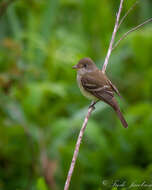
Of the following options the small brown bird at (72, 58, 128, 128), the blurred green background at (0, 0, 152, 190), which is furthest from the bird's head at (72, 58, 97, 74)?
the blurred green background at (0, 0, 152, 190)

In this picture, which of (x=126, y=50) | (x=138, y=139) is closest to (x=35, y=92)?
(x=138, y=139)

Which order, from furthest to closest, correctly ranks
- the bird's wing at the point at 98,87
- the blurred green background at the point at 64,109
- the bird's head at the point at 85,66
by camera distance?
the bird's head at the point at 85,66 < the blurred green background at the point at 64,109 < the bird's wing at the point at 98,87

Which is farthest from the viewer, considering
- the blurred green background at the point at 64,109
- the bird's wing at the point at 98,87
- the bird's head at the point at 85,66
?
the bird's head at the point at 85,66

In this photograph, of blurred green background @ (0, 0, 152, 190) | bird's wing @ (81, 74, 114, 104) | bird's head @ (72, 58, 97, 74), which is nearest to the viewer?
bird's wing @ (81, 74, 114, 104)

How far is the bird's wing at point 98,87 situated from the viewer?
4875mm

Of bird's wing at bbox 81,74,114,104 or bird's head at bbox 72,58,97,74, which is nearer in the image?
bird's wing at bbox 81,74,114,104

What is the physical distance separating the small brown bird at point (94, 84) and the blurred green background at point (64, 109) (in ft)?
1.33

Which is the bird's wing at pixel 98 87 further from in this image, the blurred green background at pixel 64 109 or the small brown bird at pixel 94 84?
the blurred green background at pixel 64 109

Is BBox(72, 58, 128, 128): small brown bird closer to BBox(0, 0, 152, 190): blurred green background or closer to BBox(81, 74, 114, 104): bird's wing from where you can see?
BBox(81, 74, 114, 104): bird's wing

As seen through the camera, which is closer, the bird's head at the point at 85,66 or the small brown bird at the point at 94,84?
the small brown bird at the point at 94,84

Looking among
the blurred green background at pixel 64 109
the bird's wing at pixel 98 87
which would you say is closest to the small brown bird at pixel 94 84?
the bird's wing at pixel 98 87

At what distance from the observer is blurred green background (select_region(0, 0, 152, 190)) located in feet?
17.1

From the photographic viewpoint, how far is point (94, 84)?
5145mm

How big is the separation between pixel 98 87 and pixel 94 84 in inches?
3.0
